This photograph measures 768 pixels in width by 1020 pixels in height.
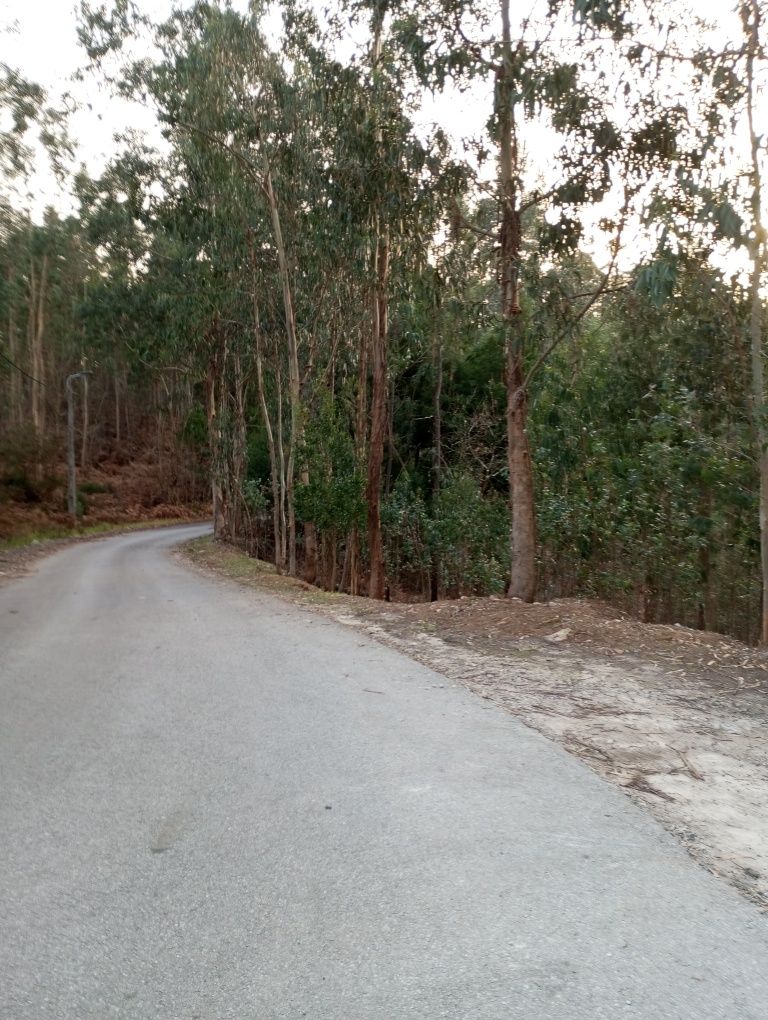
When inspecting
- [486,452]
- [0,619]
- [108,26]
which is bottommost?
[0,619]

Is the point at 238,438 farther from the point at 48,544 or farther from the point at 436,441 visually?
the point at 48,544

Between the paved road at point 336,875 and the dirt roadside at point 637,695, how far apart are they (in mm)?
300

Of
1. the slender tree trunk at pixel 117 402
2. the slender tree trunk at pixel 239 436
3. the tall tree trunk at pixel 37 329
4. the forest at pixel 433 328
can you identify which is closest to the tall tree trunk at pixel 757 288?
the forest at pixel 433 328

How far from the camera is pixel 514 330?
45.8 feet

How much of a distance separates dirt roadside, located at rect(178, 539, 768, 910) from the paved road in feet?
0.98

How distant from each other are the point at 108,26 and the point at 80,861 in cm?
2139

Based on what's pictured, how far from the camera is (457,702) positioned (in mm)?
7609

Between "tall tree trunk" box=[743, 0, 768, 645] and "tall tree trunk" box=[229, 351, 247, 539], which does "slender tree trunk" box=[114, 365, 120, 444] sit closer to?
"tall tree trunk" box=[229, 351, 247, 539]

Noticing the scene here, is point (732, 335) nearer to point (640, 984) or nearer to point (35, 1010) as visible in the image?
point (640, 984)

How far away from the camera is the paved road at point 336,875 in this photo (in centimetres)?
318

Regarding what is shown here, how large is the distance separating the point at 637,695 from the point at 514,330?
24.7 feet

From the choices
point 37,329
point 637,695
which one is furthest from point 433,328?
point 37,329

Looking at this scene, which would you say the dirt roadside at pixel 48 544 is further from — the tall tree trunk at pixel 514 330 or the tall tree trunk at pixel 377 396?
the tall tree trunk at pixel 514 330

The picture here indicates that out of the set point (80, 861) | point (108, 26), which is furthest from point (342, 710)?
point (108, 26)
